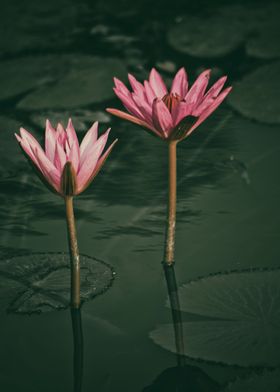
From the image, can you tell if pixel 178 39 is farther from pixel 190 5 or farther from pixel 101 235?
pixel 101 235

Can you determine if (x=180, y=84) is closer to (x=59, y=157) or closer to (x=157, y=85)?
(x=157, y=85)

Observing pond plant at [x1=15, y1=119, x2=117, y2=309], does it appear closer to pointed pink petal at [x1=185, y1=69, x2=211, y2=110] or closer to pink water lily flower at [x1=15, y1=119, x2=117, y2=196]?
pink water lily flower at [x1=15, y1=119, x2=117, y2=196]

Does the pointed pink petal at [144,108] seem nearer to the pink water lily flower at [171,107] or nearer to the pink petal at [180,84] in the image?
the pink water lily flower at [171,107]

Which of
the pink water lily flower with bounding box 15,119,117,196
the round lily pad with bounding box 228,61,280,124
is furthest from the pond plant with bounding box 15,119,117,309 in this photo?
the round lily pad with bounding box 228,61,280,124

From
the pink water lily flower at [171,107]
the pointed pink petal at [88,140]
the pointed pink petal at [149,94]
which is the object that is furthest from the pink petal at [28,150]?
the pointed pink petal at [149,94]

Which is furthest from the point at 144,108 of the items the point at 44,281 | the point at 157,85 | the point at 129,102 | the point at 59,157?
the point at 44,281
